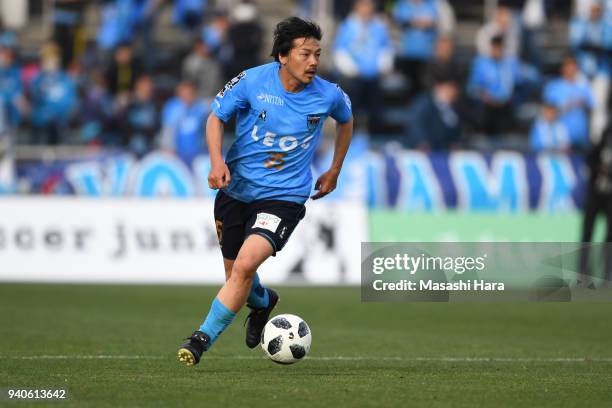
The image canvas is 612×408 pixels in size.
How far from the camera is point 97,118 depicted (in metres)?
21.9

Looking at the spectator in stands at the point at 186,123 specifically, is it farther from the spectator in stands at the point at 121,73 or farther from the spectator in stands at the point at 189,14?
the spectator in stands at the point at 189,14

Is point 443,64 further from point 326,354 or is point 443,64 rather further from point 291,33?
point 291,33

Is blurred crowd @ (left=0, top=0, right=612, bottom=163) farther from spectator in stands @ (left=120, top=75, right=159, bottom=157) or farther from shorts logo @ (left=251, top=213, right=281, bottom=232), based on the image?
shorts logo @ (left=251, top=213, right=281, bottom=232)

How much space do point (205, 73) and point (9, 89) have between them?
3263mm

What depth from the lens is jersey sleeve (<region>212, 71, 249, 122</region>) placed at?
902cm

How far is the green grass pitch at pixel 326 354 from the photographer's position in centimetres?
771

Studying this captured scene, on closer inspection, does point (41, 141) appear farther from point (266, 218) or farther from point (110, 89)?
point (266, 218)

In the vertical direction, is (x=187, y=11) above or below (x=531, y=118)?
above

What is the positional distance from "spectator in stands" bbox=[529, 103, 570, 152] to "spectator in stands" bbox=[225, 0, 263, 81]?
16.3 feet

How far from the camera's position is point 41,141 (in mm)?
21766

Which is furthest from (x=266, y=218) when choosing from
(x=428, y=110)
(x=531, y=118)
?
(x=531, y=118)

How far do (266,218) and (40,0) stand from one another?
53.9 ft

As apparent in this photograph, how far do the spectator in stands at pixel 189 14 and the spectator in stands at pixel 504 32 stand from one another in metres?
5.14

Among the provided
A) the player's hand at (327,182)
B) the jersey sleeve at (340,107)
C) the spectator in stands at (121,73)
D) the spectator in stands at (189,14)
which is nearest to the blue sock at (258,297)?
the player's hand at (327,182)
